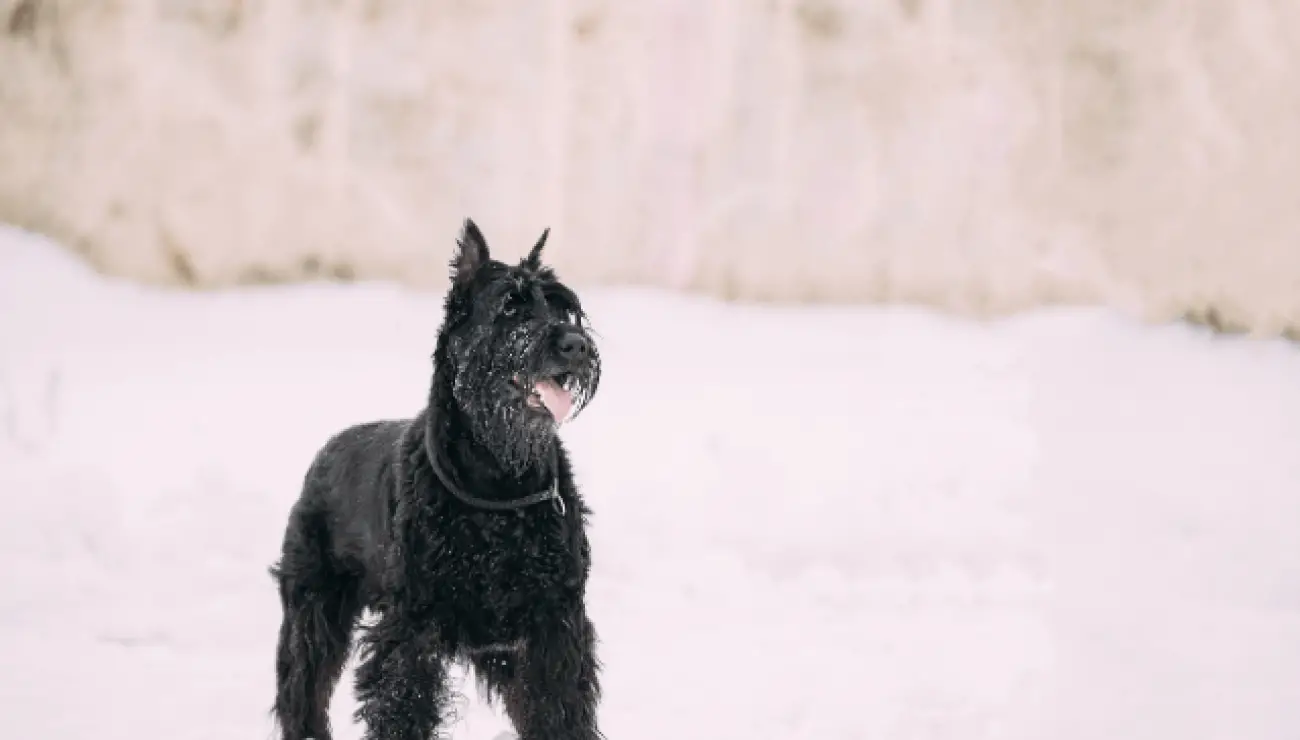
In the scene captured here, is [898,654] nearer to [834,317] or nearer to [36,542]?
[834,317]

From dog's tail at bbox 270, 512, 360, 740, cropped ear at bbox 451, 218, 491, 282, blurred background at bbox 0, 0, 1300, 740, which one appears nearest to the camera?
cropped ear at bbox 451, 218, 491, 282

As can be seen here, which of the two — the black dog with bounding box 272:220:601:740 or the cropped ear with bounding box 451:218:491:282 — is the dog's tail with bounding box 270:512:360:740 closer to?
the black dog with bounding box 272:220:601:740

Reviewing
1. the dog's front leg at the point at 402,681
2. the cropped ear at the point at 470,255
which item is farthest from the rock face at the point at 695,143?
the dog's front leg at the point at 402,681

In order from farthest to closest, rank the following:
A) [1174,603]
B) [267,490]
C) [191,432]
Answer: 1. [191,432]
2. [267,490]
3. [1174,603]

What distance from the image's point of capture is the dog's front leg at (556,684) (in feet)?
11.9

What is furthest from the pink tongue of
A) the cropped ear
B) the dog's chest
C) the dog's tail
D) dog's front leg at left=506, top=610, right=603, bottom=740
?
the dog's tail

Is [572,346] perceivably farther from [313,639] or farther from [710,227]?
[710,227]

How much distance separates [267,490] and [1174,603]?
17.1ft

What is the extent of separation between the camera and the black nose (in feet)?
11.4

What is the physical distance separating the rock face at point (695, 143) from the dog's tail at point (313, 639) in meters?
5.12

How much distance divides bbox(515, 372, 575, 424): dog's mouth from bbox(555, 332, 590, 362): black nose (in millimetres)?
62

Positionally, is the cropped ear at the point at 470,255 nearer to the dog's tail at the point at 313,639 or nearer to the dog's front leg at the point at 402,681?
the dog's front leg at the point at 402,681

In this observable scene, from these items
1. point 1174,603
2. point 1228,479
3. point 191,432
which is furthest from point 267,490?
point 1228,479

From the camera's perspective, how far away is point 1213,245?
30.7 feet
